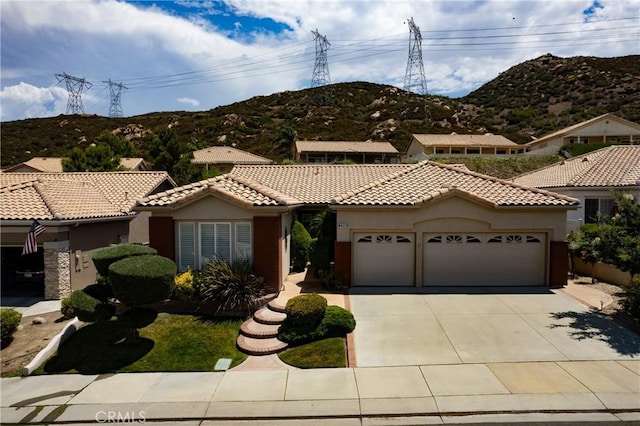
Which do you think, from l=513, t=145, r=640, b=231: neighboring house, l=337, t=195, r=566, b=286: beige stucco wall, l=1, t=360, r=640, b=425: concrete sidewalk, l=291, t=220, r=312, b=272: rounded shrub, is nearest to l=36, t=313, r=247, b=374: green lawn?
l=1, t=360, r=640, b=425: concrete sidewalk

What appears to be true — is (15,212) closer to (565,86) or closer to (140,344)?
(140,344)

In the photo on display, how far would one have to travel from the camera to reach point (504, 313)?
1290cm

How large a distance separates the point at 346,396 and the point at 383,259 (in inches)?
315

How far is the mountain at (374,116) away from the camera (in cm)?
7481

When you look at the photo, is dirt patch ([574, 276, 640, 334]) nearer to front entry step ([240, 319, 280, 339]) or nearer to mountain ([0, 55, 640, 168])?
front entry step ([240, 319, 280, 339])

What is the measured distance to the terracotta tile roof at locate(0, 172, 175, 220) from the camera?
16016 millimetres

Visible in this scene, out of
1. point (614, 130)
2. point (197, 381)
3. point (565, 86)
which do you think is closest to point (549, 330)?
point (197, 381)

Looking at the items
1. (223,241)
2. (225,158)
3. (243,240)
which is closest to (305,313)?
(243,240)

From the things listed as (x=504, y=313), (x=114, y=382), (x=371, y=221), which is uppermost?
(x=371, y=221)

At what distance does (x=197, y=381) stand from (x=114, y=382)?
2152 millimetres

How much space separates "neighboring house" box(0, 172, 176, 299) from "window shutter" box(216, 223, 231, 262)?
653 cm

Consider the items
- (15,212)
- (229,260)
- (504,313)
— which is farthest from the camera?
(15,212)

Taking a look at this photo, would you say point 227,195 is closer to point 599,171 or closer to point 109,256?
point 109,256

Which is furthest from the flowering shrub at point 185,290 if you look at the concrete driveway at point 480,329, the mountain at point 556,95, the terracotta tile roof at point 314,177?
the mountain at point 556,95
